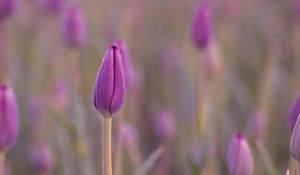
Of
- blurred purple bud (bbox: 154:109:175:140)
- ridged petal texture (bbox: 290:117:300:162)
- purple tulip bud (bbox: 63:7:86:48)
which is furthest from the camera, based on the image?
blurred purple bud (bbox: 154:109:175:140)

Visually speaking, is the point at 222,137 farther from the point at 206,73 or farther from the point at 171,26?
the point at 171,26

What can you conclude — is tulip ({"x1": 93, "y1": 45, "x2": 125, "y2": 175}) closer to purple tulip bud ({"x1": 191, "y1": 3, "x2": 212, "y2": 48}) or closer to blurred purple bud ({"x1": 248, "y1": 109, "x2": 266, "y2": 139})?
purple tulip bud ({"x1": 191, "y1": 3, "x2": 212, "y2": 48})

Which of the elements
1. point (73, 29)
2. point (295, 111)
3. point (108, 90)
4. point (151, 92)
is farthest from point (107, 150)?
point (151, 92)

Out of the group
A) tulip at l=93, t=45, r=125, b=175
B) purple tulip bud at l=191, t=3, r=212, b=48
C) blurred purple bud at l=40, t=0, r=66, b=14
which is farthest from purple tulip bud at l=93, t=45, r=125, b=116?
blurred purple bud at l=40, t=0, r=66, b=14

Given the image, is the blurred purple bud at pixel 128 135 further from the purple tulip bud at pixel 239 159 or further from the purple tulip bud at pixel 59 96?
the purple tulip bud at pixel 239 159

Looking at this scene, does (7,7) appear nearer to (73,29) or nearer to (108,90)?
(73,29)

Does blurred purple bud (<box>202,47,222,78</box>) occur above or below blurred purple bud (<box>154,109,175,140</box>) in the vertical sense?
above

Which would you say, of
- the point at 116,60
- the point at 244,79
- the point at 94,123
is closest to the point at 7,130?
the point at 116,60
